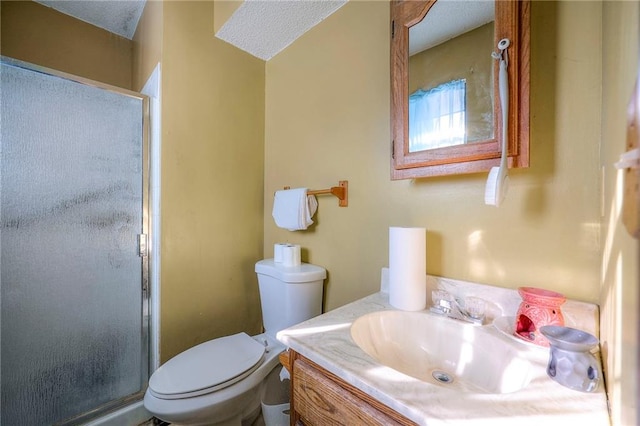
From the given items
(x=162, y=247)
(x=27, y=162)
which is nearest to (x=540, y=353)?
(x=162, y=247)

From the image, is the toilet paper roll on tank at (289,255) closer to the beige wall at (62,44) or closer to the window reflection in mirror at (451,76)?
the window reflection in mirror at (451,76)

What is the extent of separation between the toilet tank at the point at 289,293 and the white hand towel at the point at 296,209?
0.22 meters

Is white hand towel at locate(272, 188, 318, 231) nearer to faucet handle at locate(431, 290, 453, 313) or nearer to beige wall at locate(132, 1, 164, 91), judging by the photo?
faucet handle at locate(431, 290, 453, 313)

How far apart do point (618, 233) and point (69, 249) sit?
1.84 m

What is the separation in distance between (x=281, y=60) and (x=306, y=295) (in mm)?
1431

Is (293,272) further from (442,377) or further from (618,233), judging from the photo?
(618,233)

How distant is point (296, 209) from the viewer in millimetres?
1374

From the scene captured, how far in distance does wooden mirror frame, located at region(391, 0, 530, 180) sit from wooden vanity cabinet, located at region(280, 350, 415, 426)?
67 cm

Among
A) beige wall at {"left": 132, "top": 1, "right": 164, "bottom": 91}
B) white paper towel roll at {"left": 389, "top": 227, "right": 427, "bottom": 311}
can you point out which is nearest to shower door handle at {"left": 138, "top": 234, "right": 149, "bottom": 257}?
beige wall at {"left": 132, "top": 1, "right": 164, "bottom": 91}

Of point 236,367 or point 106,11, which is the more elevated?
point 106,11

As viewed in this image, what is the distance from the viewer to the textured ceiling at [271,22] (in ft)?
4.33

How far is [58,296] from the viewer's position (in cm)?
120

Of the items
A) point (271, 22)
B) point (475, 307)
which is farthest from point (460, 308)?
point (271, 22)

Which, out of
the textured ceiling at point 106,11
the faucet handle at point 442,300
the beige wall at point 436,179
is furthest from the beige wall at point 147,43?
the faucet handle at point 442,300
